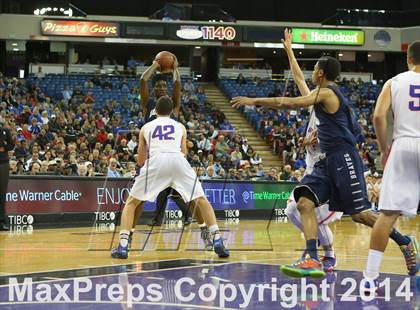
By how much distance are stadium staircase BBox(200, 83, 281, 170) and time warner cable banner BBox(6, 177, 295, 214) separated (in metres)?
5.68

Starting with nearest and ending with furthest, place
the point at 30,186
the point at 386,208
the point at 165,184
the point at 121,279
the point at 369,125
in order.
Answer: the point at 386,208, the point at 121,279, the point at 165,184, the point at 30,186, the point at 369,125

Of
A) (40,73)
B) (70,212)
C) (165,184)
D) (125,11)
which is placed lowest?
(70,212)

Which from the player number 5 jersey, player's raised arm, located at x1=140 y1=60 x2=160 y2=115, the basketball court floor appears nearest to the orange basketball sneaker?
the basketball court floor

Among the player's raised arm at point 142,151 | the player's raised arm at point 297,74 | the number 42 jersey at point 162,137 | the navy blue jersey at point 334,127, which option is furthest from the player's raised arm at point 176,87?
the navy blue jersey at point 334,127

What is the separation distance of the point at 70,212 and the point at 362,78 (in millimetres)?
28484

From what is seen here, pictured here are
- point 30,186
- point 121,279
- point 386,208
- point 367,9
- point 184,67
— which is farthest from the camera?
point 367,9

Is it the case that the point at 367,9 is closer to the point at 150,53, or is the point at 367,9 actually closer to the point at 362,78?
the point at 362,78

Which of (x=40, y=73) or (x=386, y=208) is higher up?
(x=40, y=73)

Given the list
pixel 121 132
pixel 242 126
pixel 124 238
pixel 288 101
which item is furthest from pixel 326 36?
pixel 288 101

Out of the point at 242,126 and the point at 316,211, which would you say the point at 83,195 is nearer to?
the point at 316,211

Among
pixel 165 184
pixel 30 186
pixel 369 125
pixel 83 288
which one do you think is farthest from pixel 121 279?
pixel 369 125

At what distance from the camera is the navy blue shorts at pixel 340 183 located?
863cm

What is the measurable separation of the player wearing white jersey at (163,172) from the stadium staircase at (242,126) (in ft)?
51.8

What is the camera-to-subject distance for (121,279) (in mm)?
8383
